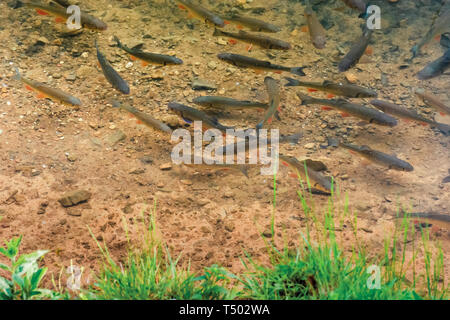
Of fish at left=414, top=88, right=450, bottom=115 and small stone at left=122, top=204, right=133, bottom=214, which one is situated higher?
fish at left=414, top=88, right=450, bottom=115

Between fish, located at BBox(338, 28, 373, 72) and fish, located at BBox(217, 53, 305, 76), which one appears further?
fish, located at BBox(338, 28, 373, 72)

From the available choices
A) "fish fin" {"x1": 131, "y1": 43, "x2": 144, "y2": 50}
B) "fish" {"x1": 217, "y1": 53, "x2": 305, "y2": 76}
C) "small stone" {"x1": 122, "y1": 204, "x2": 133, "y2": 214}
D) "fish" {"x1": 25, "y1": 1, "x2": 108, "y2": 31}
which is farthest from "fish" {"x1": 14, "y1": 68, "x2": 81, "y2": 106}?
"fish" {"x1": 217, "y1": 53, "x2": 305, "y2": 76}

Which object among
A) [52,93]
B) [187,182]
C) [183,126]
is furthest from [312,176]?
[52,93]

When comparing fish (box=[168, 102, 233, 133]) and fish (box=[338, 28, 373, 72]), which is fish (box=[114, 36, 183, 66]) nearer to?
fish (box=[168, 102, 233, 133])

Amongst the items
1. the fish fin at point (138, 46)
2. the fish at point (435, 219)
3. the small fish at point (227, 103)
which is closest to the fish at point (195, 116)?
the small fish at point (227, 103)

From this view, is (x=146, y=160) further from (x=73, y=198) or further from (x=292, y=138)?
(x=292, y=138)

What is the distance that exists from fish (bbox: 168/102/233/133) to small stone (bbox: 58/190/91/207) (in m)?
1.57

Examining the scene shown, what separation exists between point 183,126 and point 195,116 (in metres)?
0.55

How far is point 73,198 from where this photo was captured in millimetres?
4348

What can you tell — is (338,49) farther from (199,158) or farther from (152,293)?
(152,293)

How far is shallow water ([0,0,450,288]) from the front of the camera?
13.6 ft

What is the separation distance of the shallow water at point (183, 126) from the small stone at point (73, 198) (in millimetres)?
91
